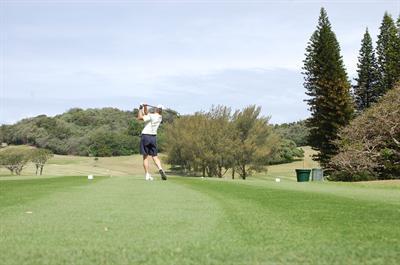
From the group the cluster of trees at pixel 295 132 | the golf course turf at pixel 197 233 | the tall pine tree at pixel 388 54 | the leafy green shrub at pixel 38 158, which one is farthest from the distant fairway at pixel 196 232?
the cluster of trees at pixel 295 132

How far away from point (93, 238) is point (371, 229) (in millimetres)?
3013

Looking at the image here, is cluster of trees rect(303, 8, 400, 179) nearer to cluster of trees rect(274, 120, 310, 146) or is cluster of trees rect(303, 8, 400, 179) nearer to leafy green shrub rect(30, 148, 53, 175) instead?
leafy green shrub rect(30, 148, 53, 175)

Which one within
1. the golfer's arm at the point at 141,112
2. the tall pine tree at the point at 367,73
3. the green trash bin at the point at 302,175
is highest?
the tall pine tree at the point at 367,73

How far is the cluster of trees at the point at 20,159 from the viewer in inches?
2592

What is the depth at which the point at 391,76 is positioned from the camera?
197ft

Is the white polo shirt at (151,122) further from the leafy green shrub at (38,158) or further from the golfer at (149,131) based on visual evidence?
the leafy green shrub at (38,158)

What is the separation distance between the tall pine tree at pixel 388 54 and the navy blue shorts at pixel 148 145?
157 ft

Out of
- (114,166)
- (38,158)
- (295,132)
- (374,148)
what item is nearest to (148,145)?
(374,148)

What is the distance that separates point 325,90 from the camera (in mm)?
57719

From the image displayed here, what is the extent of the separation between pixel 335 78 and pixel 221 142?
18.8 metres

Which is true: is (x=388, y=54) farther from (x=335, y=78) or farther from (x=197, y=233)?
(x=197, y=233)

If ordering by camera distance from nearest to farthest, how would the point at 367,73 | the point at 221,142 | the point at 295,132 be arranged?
→ the point at 367,73 < the point at 221,142 < the point at 295,132

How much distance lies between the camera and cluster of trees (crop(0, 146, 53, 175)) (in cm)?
6583

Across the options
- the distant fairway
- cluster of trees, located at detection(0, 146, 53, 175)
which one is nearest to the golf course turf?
the distant fairway
